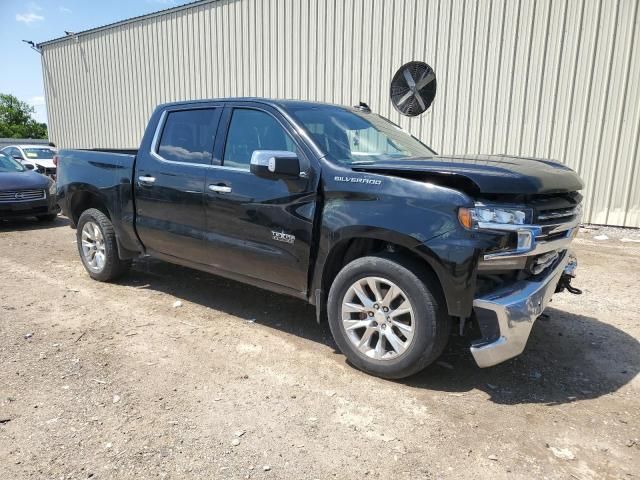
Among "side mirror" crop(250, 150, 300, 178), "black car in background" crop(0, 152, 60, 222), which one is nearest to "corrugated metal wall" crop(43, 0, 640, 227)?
"black car in background" crop(0, 152, 60, 222)

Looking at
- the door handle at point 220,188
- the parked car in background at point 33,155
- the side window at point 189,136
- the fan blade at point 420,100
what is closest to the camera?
the door handle at point 220,188

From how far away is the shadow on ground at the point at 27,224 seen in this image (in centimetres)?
909

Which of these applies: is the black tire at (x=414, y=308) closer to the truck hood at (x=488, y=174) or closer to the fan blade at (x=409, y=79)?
the truck hood at (x=488, y=174)

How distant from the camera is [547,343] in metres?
3.81

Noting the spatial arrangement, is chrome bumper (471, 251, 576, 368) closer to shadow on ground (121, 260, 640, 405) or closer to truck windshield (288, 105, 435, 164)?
shadow on ground (121, 260, 640, 405)

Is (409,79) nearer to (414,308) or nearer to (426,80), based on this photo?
(426,80)

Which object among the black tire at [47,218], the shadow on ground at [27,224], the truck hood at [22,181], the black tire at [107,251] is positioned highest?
the truck hood at [22,181]

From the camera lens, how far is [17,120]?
66.4 meters

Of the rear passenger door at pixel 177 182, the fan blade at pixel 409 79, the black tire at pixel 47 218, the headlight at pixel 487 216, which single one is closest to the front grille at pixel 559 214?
the headlight at pixel 487 216

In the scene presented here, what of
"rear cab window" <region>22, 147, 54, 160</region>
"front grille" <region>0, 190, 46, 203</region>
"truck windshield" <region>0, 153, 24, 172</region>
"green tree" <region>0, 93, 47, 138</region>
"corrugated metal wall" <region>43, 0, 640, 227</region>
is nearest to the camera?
"corrugated metal wall" <region>43, 0, 640, 227</region>

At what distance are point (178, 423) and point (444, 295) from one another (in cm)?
172

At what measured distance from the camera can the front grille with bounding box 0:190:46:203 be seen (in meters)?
8.78

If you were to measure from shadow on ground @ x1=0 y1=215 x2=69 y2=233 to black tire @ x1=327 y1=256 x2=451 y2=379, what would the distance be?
8.12 m

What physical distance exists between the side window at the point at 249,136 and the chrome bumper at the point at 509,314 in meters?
1.84
